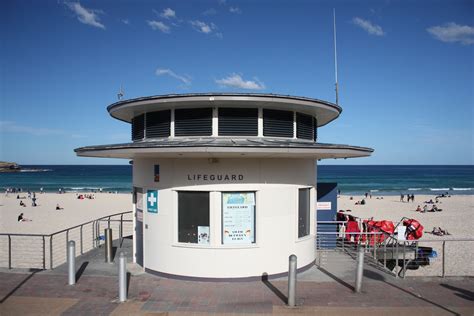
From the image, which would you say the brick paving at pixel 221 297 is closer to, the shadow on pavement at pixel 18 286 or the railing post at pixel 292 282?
the shadow on pavement at pixel 18 286

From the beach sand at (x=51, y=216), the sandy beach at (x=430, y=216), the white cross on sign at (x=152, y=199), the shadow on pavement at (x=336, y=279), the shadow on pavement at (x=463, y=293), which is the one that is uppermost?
the white cross on sign at (x=152, y=199)

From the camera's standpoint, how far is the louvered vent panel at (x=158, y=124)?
359 inches

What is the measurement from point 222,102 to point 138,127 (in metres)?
2.97

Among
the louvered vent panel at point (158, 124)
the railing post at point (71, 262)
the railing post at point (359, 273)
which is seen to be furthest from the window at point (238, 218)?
the railing post at point (71, 262)

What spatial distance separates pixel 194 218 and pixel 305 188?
3.16 metres

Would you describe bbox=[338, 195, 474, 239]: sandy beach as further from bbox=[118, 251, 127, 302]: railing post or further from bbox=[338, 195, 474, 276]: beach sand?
bbox=[118, 251, 127, 302]: railing post

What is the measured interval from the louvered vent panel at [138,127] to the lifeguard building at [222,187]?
61cm

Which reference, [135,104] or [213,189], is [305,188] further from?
[135,104]

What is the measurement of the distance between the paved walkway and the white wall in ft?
1.25

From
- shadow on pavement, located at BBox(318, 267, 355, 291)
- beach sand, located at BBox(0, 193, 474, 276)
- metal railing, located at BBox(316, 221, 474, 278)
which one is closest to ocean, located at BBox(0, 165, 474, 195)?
beach sand, located at BBox(0, 193, 474, 276)

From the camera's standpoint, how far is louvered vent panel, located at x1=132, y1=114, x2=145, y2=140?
9797 mm

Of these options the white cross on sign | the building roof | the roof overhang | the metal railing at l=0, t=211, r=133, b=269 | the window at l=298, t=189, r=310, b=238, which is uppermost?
the roof overhang

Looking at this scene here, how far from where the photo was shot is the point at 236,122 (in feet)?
28.9

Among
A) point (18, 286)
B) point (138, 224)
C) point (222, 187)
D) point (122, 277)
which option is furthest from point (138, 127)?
point (18, 286)
